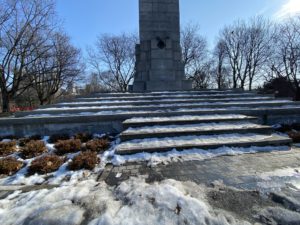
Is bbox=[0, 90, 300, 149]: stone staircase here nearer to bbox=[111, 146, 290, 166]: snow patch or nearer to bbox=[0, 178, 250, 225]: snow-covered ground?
bbox=[111, 146, 290, 166]: snow patch

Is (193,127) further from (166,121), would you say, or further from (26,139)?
(26,139)

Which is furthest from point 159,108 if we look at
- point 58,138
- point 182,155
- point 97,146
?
point 58,138

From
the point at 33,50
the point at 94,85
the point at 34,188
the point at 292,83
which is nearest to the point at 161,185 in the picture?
the point at 34,188

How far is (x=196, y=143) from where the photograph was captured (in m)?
4.36

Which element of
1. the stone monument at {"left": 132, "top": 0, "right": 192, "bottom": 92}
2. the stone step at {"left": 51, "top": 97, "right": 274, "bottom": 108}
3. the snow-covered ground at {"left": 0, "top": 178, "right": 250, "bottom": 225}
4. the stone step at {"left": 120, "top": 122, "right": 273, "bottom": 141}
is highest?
the stone monument at {"left": 132, "top": 0, "right": 192, "bottom": 92}

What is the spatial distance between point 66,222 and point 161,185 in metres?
1.28

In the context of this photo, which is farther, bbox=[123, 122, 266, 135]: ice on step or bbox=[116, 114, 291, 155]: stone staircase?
bbox=[123, 122, 266, 135]: ice on step

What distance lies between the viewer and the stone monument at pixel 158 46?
1156 cm

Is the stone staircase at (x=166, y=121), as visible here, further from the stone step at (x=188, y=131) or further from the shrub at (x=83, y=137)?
the shrub at (x=83, y=137)

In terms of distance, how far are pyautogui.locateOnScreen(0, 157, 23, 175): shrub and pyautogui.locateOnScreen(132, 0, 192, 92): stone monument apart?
27.0ft

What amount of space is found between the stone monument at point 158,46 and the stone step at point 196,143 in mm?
7049

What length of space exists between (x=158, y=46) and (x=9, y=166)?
997cm

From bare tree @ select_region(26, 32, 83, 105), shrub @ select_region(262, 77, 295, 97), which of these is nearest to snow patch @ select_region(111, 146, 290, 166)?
bare tree @ select_region(26, 32, 83, 105)

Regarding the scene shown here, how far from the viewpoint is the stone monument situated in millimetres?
11562
